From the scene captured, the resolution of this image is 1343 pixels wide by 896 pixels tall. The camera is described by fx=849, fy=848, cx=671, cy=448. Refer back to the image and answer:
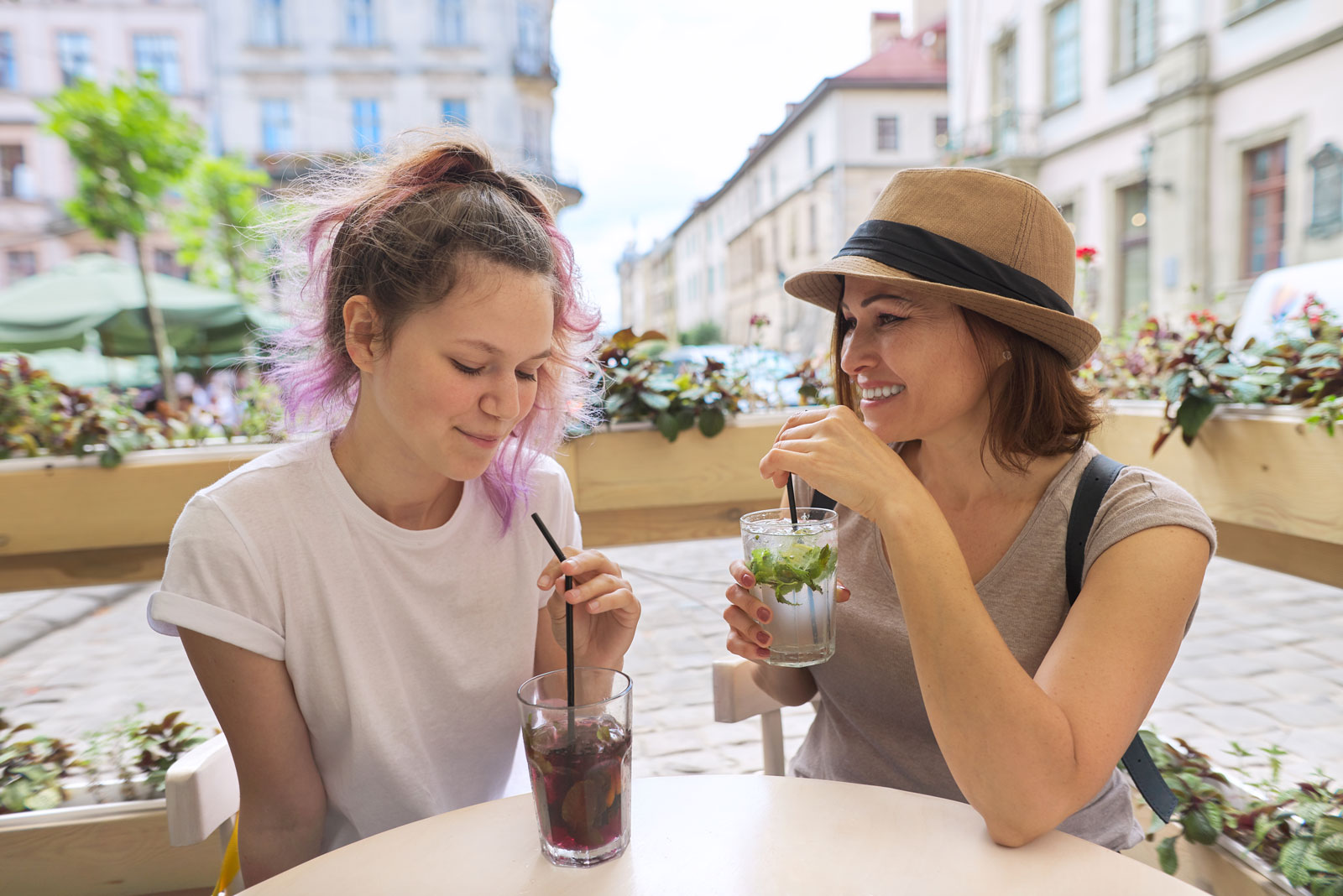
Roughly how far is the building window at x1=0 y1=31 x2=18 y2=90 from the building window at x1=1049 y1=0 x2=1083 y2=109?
19.6 metres

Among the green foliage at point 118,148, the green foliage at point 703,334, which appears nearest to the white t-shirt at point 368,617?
the green foliage at point 703,334

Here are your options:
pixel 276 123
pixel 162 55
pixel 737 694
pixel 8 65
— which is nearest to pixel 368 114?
pixel 276 123

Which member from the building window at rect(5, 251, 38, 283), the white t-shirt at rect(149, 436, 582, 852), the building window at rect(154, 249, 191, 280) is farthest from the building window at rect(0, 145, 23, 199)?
the white t-shirt at rect(149, 436, 582, 852)

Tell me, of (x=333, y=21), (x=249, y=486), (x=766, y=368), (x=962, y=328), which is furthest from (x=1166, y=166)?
(x=333, y=21)

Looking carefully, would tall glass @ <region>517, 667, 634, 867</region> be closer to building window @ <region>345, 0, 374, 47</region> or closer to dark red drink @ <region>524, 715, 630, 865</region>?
dark red drink @ <region>524, 715, 630, 865</region>

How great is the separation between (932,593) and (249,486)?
0.96 meters

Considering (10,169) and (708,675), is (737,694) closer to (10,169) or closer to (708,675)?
(708,675)

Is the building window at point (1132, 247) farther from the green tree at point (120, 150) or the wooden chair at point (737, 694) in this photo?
the wooden chair at point (737, 694)

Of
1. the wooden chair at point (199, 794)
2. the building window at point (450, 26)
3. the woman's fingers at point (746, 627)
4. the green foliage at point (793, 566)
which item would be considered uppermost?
the building window at point (450, 26)

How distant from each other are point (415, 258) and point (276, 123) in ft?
67.1

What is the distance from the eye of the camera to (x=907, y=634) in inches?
50.9

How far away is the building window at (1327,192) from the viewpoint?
328 inches

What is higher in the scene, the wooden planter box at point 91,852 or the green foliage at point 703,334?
the green foliage at point 703,334

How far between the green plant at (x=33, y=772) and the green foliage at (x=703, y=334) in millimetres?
3048
